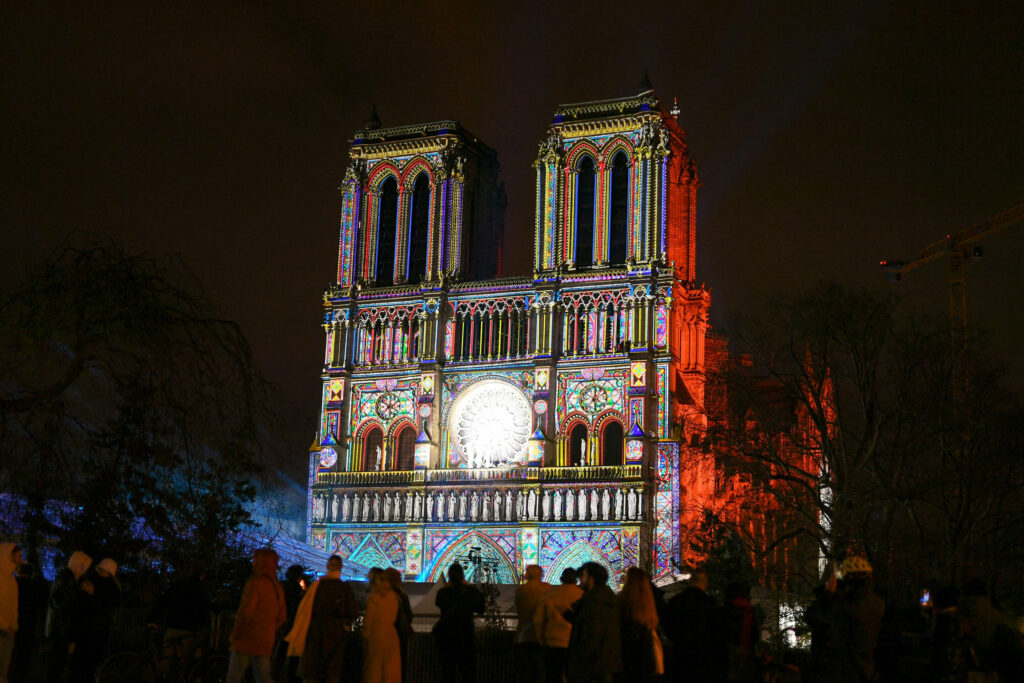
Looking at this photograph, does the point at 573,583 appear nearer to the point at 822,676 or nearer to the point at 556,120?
the point at 822,676

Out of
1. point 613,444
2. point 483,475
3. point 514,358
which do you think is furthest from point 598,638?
point 514,358

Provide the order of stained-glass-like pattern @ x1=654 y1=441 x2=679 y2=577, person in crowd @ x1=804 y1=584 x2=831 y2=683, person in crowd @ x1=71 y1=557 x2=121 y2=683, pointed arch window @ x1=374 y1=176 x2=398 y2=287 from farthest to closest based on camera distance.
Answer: pointed arch window @ x1=374 y1=176 x2=398 y2=287
stained-glass-like pattern @ x1=654 y1=441 x2=679 y2=577
person in crowd @ x1=71 y1=557 x2=121 y2=683
person in crowd @ x1=804 y1=584 x2=831 y2=683

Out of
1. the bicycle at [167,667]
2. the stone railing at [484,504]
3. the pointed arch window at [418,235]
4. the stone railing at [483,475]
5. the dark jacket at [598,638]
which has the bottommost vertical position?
the bicycle at [167,667]

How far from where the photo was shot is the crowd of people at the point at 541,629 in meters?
16.0

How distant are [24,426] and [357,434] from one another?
43.6 m

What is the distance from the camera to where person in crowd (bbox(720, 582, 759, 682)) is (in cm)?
1648

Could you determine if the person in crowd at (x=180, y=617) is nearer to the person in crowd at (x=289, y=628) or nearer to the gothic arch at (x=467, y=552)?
the person in crowd at (x=289, y=628)

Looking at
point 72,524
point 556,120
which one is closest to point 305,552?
point 556,120

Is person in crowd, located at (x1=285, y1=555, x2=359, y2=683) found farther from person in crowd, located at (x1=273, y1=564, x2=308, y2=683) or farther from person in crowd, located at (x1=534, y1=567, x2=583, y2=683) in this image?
person in crowd, located at (x1=534, y1=567, x2=583, y2=683)

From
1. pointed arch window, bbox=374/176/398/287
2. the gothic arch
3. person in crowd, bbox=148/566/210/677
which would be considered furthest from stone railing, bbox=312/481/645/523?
person in crowd, bbox=148/566/210/677

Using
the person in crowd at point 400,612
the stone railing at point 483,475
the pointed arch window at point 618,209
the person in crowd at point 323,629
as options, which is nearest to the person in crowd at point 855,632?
the person in crowd at point 400,612

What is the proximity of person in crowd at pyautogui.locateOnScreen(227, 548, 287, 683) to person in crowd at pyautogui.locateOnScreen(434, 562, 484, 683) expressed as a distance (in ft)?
9.82

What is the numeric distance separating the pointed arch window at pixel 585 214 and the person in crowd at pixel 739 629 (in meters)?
42.1

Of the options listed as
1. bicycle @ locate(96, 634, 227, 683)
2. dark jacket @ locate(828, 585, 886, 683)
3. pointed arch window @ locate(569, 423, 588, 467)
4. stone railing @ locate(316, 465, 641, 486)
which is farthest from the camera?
pointed arch window @ locate(569, 423, 588, 467)
